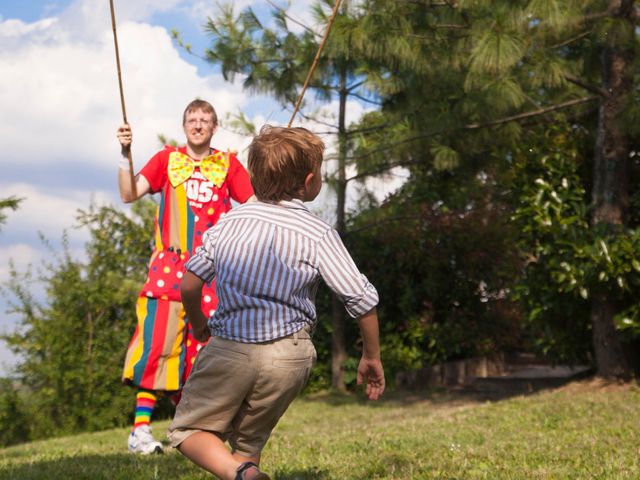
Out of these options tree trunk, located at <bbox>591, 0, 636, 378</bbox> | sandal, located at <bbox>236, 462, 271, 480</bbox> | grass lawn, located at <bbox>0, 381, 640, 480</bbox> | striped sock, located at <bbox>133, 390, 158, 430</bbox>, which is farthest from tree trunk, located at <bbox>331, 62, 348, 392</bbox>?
sandal, located at <bbox>236, 462, 271, 480</bbox>

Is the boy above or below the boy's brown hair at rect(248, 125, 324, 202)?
below

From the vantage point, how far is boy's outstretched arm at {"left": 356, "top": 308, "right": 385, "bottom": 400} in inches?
104

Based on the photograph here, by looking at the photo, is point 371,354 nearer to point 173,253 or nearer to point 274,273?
point 274,273

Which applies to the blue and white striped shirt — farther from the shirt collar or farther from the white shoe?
the white shoe

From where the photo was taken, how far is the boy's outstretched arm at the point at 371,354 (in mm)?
2637

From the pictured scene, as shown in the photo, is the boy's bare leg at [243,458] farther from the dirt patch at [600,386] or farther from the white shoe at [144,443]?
the dirt patch at [600,386]

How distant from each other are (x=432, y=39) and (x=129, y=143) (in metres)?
5.12

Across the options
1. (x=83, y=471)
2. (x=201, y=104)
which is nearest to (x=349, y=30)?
(x=201, y=104)

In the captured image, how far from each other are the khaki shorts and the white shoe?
6.95 ft

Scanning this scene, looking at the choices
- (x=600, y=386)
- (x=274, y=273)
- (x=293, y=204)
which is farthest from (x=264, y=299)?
(x=600, y=386)

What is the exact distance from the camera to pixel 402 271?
11.3 m

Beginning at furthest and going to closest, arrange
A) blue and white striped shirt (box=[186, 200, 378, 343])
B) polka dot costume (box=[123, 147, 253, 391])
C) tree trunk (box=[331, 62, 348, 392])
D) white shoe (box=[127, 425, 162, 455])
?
tree trunk (box=[331, 62, 348, 392])
white shoe (box=[127, 425, 162, 455])
polka dot costume (box=[123, 147, 253, 391])
blue and white striped shirt (box=[186, 200, 378, 343])

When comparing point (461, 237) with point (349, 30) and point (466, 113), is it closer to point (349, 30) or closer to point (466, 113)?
point (466, 113)

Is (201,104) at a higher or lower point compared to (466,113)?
lower
